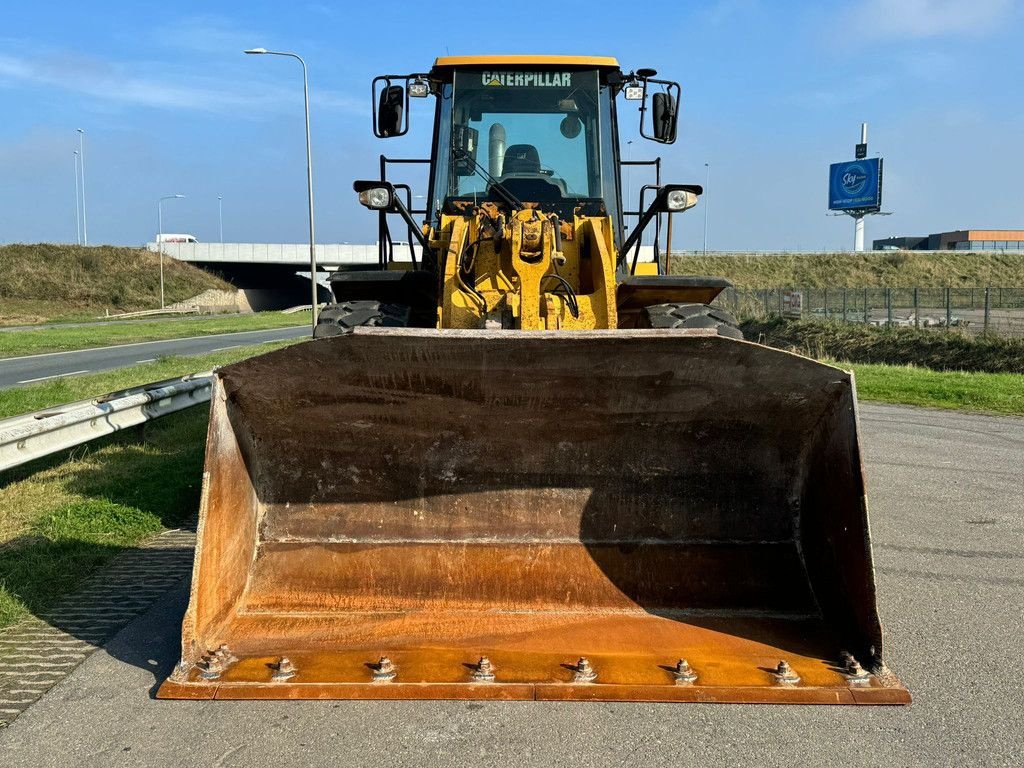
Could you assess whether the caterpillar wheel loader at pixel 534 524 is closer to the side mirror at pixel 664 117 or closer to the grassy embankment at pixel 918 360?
the side mirror at pixel 664 117

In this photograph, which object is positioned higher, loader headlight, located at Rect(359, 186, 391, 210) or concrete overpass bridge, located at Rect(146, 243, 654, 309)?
concrete overpass bridge, located at Rect(146, 243, 654, 309)

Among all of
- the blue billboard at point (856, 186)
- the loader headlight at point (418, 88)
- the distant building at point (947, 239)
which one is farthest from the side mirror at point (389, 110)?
the distant building at point (947, 239)

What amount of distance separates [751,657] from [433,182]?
4.72 metres

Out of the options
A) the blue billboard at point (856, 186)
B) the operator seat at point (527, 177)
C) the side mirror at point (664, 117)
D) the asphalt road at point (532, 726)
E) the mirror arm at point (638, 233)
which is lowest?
the asphalt road at point (532, 726)

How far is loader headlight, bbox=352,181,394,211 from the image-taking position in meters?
6.50

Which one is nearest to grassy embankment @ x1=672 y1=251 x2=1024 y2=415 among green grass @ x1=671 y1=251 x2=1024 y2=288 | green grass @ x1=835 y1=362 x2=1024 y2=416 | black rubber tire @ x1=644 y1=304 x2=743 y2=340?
green grass @ x1=835 y1=362 x2=1024 y2=416

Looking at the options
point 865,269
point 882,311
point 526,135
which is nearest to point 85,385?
point 526,135

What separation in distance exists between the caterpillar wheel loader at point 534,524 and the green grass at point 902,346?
59.1 ft

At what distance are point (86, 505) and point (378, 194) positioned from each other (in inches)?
111

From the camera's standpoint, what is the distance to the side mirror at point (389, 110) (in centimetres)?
718

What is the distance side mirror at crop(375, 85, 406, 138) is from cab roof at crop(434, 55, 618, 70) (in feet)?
1.51

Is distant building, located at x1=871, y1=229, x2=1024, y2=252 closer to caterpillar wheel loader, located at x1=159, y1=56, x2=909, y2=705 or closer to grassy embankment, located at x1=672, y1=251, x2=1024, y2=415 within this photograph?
grassy embankment, located at x1=672, y1=251, x2=1024, y2=415

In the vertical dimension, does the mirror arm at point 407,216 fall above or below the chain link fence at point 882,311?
above

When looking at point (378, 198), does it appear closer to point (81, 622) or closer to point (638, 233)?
point (638, 233)
